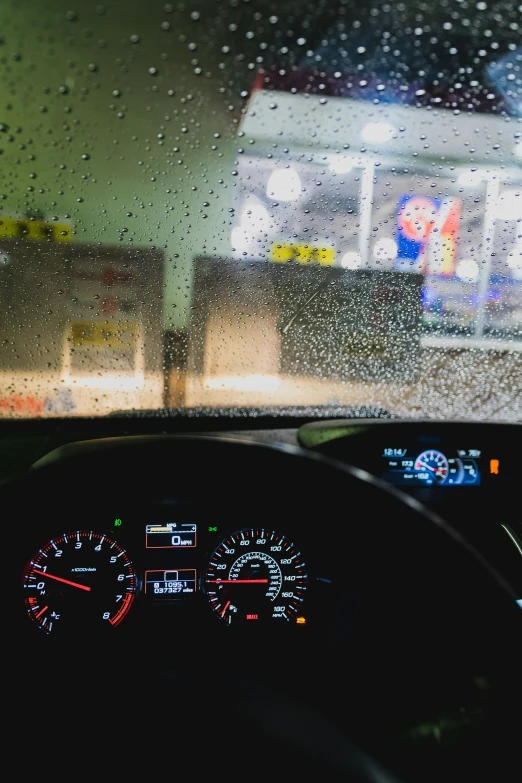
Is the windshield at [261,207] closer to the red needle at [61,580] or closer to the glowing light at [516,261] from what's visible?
the glowing light at [516,261]

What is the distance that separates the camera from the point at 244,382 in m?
2.54

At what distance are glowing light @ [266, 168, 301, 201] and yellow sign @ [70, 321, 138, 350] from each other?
702mm

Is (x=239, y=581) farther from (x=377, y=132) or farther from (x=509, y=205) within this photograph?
(x=509, y=205)

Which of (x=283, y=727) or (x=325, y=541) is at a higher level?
(x=325, y=541)

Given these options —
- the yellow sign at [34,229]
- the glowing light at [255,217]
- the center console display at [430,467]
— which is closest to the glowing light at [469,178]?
the glowing light at [255,217]

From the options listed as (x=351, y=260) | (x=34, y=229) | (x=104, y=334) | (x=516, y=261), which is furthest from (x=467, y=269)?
(x=34, y=229)

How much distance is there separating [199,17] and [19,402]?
4.62ft

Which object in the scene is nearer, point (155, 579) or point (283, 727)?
point (283, 727)

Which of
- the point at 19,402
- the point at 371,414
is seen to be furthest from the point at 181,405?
the point at 371,414

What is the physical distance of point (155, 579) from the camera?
6.59 feet

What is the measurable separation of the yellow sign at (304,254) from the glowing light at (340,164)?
286 mm

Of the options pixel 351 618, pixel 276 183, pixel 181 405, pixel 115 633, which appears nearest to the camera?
pixel 351 618

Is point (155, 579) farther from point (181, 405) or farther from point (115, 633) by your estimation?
point (181, 405)

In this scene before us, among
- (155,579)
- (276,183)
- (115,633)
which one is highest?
(276,183)
